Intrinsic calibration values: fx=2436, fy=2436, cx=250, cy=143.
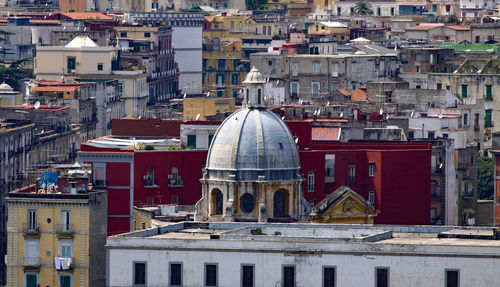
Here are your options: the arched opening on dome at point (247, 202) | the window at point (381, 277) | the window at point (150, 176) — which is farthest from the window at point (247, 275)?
the window at point (150, 176)

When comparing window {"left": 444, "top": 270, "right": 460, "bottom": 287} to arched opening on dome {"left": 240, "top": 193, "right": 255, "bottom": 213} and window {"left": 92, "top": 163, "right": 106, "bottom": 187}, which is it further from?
window {"left": 92, "top": 163, "right": 106, "bottom": 187}

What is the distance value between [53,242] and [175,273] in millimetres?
18009

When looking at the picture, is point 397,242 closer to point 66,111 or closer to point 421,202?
point 421,202

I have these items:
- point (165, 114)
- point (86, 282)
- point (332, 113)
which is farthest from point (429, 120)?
point (86, 282)

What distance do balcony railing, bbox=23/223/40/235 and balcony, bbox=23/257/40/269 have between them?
4.62 feet

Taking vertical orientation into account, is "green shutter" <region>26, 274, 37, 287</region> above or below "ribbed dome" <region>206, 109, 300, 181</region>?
below

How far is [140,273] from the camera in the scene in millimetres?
119938

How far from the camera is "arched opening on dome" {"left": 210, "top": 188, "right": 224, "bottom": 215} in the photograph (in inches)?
5492

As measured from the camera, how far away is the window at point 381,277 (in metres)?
117

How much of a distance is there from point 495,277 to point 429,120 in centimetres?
6241

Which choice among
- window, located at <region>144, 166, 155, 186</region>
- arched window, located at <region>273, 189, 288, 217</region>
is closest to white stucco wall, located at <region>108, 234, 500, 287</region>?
arched window, located at <region>273, 189, 288, 217</region>

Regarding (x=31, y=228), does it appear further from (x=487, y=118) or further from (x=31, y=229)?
(x=487, y=118)

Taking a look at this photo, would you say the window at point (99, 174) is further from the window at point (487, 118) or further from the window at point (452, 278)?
the window at point (487, 118)

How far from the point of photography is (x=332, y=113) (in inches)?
6836
